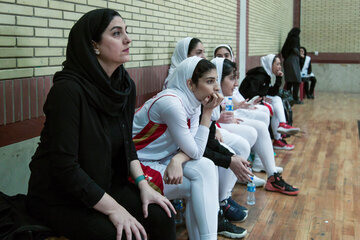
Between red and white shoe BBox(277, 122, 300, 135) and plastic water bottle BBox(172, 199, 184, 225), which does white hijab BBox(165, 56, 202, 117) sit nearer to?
plastic water bottle BBox(172, 199, 184, 225)

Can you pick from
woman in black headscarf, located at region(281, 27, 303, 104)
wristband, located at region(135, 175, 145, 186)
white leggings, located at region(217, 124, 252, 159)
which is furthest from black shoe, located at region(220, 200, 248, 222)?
woman in black headscarf, located at region(281, 27, 303, 104)

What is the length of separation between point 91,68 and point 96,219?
67 centimetres

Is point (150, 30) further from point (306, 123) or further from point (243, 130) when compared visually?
point (306, 123)

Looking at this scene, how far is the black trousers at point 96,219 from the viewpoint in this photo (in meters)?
→ 1.74

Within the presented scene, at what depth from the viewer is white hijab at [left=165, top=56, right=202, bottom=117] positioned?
277 centimetres

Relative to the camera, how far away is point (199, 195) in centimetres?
244

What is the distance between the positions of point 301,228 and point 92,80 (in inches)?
83.4

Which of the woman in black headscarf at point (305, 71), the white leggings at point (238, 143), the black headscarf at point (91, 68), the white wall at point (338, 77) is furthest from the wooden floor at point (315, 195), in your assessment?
the white wall at point (338, 77)

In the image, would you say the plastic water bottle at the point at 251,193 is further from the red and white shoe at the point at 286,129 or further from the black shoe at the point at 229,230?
the red and white shoe at the point at 286,129

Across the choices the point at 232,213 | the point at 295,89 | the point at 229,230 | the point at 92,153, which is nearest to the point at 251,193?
the point at 232,213

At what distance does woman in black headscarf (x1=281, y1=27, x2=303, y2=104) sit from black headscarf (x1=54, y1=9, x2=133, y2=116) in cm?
910

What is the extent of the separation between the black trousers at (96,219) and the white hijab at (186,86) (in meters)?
0.91

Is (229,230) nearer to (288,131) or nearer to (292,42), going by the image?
(288,131)

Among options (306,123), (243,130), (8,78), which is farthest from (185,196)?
(306,123)
